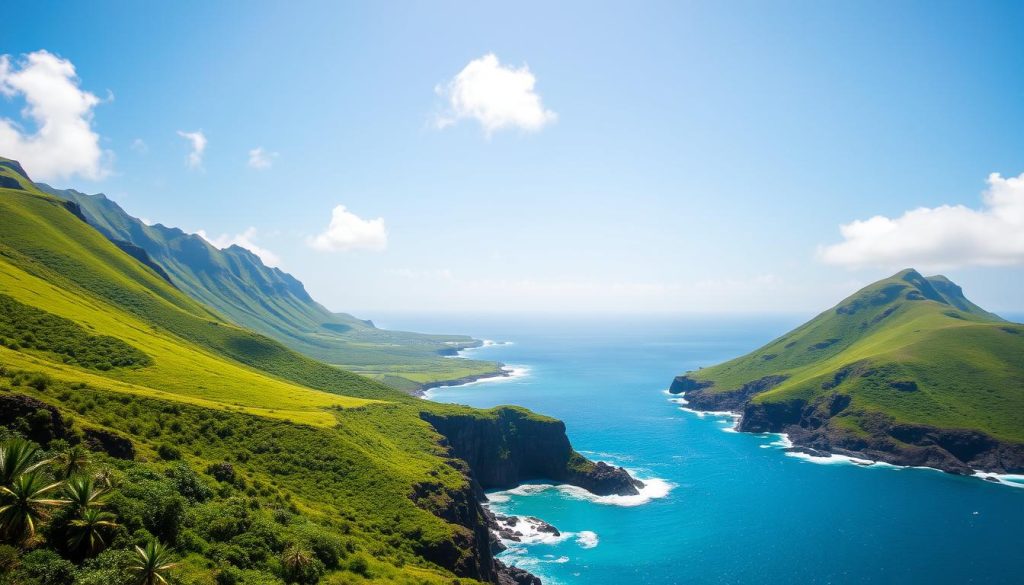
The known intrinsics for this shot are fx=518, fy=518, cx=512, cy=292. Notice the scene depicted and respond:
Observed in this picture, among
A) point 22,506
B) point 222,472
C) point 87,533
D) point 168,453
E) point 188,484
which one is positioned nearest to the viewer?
point 22,506

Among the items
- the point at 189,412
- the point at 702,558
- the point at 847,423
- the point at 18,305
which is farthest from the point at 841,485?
the point at 18,305

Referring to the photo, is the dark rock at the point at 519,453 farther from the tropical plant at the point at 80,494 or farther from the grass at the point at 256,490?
the tropical plant at the point at 80,494

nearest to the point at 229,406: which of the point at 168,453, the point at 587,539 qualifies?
the point at 168,453

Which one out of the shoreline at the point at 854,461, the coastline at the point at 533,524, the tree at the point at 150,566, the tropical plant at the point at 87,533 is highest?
the tropical plant at the point at 87,533

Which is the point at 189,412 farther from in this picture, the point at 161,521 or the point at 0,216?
the point at 0,216

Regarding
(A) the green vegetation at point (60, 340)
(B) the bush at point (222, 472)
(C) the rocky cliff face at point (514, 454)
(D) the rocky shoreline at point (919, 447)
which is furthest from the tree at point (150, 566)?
(D) the rocky shoreline at point (919, 447)

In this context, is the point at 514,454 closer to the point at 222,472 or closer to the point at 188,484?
the point at 222,472
